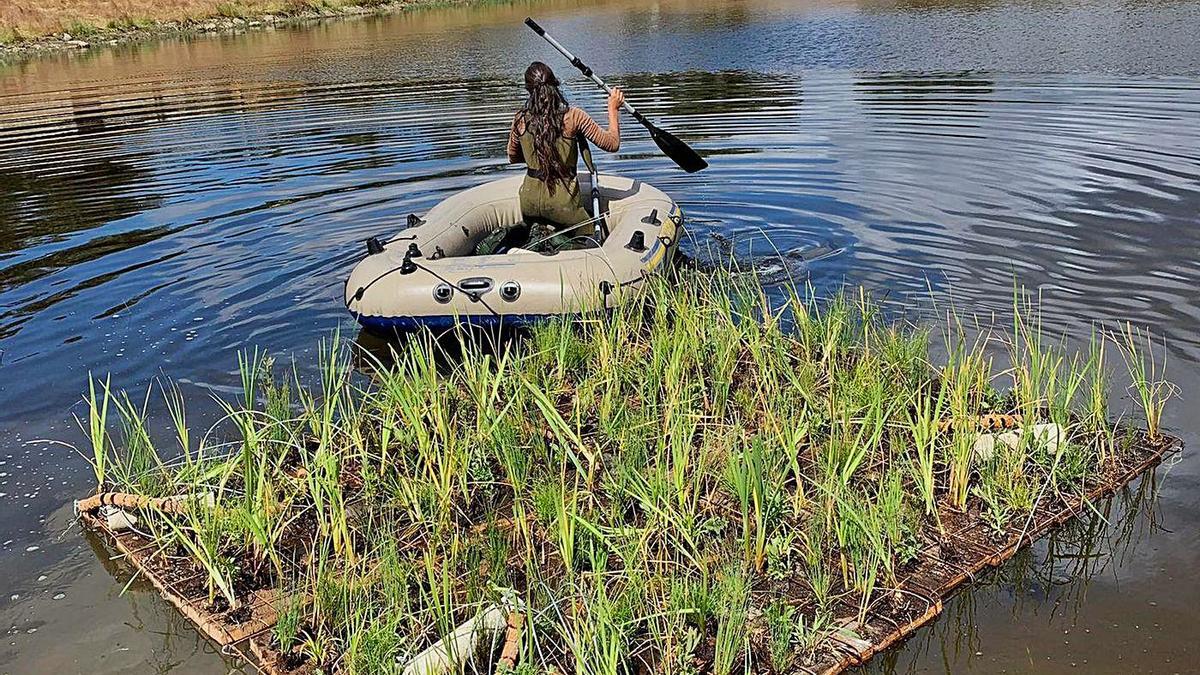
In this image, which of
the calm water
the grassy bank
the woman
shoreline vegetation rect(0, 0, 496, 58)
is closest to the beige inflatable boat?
the woman

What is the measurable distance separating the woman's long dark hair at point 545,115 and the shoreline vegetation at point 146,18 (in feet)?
98.2

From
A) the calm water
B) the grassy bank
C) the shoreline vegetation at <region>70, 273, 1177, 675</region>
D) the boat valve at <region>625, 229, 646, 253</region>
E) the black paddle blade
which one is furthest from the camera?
the grassy bank

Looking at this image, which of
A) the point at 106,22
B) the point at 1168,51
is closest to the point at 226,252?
the point at 1168,51

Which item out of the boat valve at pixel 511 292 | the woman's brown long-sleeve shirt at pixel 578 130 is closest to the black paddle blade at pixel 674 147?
the woman's brown long-sleeve shirt at pixel 578 130

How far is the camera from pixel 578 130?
281 inches

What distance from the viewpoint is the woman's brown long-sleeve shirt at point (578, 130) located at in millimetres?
7102

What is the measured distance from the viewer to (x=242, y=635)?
12.0 ft

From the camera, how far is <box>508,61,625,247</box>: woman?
23.0ft

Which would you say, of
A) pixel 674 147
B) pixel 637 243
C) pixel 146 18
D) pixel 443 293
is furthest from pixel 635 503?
pixel 146 18

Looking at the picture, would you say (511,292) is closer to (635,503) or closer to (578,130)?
(578,130)

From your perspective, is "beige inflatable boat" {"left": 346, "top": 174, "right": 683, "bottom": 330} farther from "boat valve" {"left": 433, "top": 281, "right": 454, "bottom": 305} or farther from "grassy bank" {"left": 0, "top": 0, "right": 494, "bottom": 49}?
"grassy bank" {"left": 0, "top": 0, "right": 494, "bottom": 49}

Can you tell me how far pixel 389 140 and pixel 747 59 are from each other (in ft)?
27.9

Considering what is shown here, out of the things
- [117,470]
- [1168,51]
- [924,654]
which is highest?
[1168,51]

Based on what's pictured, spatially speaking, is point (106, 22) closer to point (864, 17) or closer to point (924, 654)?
point (864, 17)
